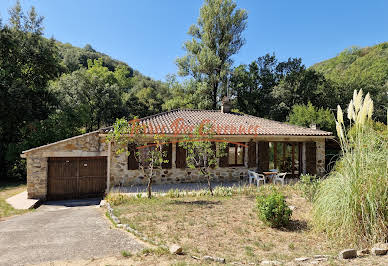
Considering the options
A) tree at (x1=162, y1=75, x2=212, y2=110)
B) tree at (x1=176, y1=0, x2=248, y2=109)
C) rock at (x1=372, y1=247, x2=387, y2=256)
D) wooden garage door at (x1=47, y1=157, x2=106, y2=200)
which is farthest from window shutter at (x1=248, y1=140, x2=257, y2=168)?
tree at (x1=176, y1=0, x2=248, y2=109)

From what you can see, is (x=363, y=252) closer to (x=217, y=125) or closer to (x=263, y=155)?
(x=263, y=155)

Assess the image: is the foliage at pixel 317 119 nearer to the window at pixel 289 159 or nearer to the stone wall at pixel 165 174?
the window at pixel 289 159

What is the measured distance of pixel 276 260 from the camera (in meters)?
4.10

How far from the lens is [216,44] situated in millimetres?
25062

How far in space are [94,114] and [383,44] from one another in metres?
58.6

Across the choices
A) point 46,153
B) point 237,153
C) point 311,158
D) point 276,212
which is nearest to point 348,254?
point 276,212

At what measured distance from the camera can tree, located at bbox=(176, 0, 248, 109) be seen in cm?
2447

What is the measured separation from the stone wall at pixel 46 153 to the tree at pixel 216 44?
15.2 metres

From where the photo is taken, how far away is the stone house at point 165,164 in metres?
10.7

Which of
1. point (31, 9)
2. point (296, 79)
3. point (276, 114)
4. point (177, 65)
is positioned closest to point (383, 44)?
point (296, 79)

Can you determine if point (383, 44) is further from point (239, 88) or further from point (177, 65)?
point (177, 65)

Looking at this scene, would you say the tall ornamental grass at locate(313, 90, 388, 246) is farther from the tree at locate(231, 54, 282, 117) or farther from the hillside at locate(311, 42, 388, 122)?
the tree at locate(231, 54, 282, 117)

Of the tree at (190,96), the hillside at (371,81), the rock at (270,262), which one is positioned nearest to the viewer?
the rock at (270,262)

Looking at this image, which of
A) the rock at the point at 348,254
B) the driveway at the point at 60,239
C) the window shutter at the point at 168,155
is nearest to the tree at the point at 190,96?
the window shutter at the point at 168,155
